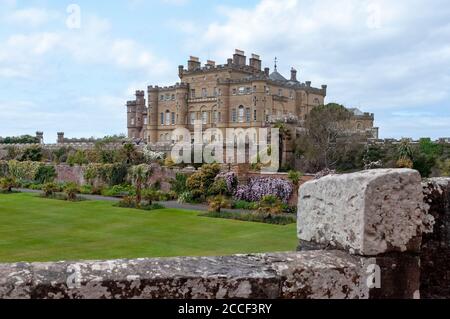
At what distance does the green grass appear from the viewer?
1719cm

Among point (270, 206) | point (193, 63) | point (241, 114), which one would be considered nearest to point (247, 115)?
point (241, 114)

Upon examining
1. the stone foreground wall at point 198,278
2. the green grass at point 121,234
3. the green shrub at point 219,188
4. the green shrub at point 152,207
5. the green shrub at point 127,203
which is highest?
the stone foreground wall at point 198,278

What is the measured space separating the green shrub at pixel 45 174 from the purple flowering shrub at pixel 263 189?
933 inches

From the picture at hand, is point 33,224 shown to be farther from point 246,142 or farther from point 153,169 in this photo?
point 246,142

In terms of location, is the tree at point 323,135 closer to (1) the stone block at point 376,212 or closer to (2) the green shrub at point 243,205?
(2) the green shrub at point 243,205

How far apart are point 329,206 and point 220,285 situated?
0.94m

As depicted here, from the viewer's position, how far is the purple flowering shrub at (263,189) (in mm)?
32844

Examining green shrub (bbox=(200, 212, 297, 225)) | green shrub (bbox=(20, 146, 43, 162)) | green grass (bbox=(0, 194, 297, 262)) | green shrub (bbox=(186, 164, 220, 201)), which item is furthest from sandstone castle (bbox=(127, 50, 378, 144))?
green grass (bbox=(0, 194, 297, 262))

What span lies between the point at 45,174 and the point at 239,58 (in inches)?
1330

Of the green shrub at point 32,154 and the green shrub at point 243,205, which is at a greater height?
the green shrub at point 32,154

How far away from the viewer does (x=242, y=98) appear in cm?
6862

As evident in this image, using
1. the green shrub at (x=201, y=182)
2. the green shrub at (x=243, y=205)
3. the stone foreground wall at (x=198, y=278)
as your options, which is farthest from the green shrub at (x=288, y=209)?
the stone foreground wall at (x=198, y=278)

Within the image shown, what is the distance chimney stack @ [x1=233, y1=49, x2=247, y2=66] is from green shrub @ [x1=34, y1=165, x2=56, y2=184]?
3205 centimetres
